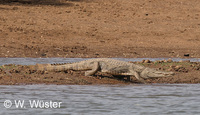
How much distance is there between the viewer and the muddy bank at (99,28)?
21.9 m

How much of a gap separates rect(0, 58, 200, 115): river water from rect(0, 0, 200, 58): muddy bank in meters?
8.11

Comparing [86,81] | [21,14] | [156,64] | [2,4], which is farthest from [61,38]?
[86,81]

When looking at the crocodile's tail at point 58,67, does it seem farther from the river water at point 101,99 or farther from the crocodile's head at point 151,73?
the crocodile's head at point 151,73

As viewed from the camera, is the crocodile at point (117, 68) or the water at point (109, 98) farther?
the crocodile at point (117, 68)

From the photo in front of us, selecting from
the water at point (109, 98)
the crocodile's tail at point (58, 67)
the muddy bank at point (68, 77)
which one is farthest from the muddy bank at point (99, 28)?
the water at point (109, 98)

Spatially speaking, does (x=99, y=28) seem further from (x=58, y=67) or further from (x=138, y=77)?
(x=138, y=77)

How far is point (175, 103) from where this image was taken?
35.8 feet

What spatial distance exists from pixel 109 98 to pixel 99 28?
14.1 meters

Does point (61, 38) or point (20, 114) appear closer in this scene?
point (20, 114)

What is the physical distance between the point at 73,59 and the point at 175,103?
921 centimetres

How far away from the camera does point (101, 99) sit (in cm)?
1116

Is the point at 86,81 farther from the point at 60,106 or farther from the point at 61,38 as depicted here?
the point at 61,38

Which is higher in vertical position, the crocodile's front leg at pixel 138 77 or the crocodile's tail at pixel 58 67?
the crocodile's tail at pixel 58 67

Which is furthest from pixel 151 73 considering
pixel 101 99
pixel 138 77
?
pixel 101 99
